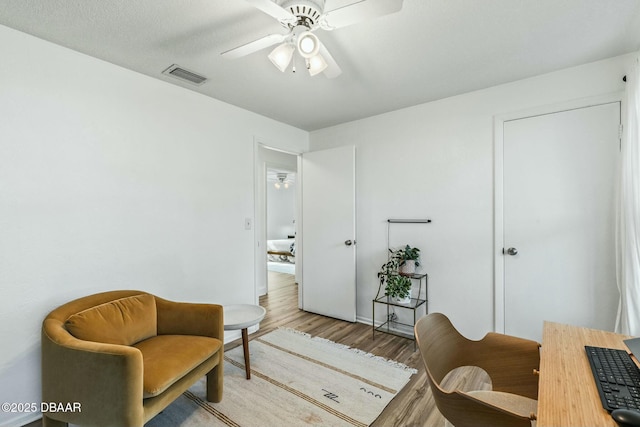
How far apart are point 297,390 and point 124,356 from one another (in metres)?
1.24

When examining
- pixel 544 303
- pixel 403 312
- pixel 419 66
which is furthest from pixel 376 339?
pixel 419 66

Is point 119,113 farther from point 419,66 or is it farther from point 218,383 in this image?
point 419,66

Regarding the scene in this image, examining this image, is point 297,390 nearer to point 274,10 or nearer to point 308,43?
point 308,43

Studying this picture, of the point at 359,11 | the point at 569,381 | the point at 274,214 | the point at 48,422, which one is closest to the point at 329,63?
Result: the point at 359,11

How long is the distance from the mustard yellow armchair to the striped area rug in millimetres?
179

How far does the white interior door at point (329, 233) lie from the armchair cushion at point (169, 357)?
187cm

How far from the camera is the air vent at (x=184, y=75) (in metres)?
2.27

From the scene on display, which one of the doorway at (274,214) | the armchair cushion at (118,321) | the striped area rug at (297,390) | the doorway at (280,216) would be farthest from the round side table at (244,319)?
the doorway at (280,216)

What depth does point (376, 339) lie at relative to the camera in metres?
2.99

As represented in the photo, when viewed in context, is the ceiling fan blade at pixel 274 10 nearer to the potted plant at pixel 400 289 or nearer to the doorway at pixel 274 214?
the doorway at pixel 274 214

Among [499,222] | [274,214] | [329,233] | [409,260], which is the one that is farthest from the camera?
[274,214]

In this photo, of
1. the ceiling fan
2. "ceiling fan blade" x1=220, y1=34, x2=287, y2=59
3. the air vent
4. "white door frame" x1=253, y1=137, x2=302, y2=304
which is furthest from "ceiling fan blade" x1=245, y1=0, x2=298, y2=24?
"white door frame" x1=253, y1=137, x2=302, y2=304

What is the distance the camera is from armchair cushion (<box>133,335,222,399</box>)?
148cm

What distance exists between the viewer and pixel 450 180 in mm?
2865
